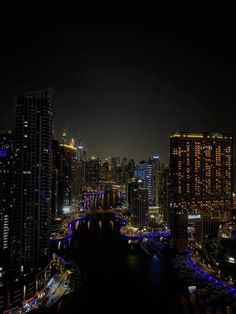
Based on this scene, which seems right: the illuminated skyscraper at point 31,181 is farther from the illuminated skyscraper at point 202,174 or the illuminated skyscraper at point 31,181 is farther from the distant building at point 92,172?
the distant building at point 92,172

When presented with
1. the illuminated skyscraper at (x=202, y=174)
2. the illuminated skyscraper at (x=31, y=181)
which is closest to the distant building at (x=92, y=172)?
the illuminated skyscraper at (x=202, y=174)

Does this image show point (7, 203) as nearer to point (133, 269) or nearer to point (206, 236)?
point (133, 269)

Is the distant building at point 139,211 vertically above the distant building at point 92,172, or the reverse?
the distant building at point 92,172

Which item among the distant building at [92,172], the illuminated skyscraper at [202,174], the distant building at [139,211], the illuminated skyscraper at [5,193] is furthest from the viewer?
the distant building at [92,172]

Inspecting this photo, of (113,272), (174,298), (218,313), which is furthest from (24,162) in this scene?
(218,313)

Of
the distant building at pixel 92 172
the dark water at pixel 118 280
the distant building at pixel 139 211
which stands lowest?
the dark water at pixel 118 280

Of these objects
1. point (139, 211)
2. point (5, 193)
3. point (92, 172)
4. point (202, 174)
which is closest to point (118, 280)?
point (5, 193)
